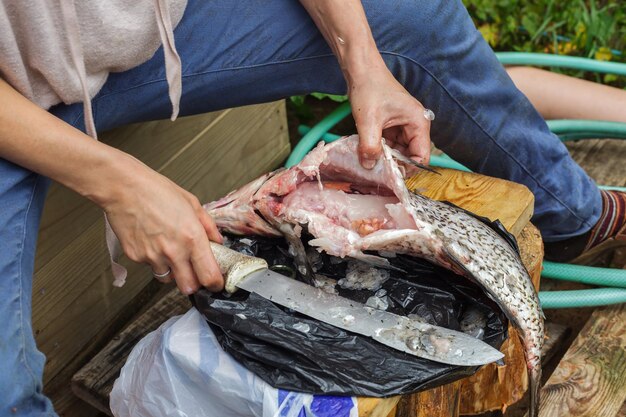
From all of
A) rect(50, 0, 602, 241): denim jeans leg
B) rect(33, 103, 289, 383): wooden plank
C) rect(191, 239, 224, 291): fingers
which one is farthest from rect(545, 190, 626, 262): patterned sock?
rect(191, 239, 224, 291): fingers

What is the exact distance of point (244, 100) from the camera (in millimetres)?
1938

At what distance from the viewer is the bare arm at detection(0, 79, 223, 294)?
4.50 feet

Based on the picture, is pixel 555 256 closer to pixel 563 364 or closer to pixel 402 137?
pixel 563 364

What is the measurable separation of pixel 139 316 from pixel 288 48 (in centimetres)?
92

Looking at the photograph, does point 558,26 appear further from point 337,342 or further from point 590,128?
point 337,342

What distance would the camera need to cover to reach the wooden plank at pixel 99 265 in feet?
6.55

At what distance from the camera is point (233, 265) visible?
150 centimetres

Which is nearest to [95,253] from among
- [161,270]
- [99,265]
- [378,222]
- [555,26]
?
[99,265]

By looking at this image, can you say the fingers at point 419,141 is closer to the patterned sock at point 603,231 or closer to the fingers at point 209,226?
the fingers at point 209,226

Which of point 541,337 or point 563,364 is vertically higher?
point 541,337

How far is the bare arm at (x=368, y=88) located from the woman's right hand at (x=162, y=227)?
16.2 inches

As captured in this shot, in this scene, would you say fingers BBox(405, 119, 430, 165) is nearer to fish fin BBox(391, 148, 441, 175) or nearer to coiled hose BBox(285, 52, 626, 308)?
fish fin BBox(391, 148, 441, 175)

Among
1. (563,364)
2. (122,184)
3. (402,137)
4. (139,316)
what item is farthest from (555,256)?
(122,184)

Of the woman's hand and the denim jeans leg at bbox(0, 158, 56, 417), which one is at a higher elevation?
the woman's hand
